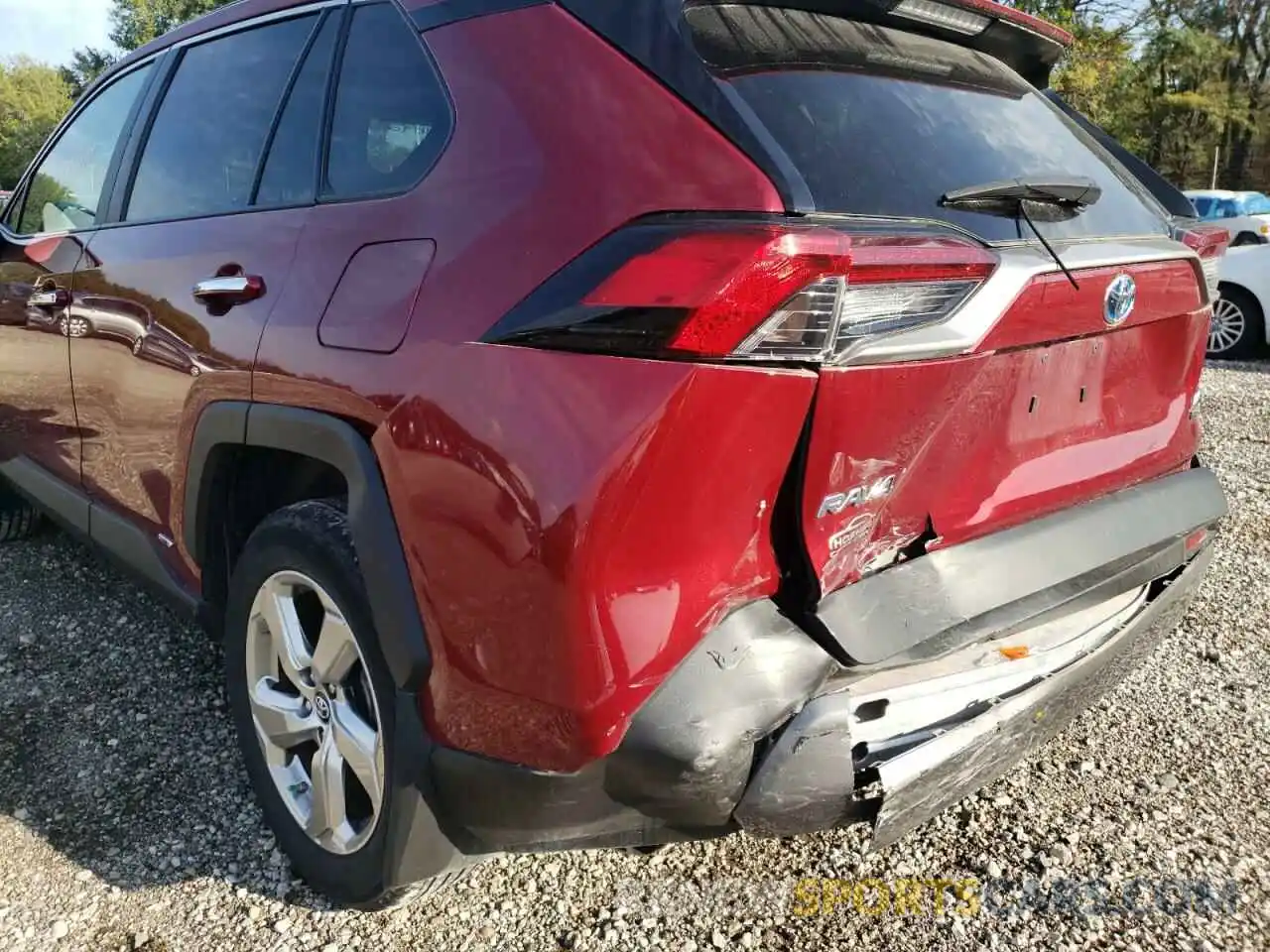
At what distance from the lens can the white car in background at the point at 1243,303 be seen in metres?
8.16

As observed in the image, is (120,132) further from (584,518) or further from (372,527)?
(584,518)

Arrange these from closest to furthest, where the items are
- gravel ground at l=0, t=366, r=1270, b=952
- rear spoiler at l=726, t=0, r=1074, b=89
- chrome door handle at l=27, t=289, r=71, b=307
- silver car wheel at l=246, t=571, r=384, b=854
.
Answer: rear spoiler at l=726, t=0, r=1074, b=89 < silver car wheel at l=246, t=571, r=384, b=854 < gravel ground at l=0, t=366, r=1270, b=952 < chrome door handle at l=27, t=289, r=71, b=307

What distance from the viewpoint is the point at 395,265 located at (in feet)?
5.60

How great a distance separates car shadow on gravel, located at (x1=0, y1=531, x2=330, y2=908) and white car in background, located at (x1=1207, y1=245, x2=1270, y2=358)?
8180 millimetres

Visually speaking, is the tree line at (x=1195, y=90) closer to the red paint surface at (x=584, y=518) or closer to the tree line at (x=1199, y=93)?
the tree line at (x=1199, y=93)

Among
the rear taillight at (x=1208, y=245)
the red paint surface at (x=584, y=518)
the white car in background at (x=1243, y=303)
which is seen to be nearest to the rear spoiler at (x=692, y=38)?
the red paint surface at (x=584, y=518)

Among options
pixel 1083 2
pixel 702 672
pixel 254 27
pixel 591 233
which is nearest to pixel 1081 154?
pixel 591 233

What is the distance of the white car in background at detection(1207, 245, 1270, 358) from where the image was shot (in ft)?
26.8

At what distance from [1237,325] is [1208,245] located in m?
7.33

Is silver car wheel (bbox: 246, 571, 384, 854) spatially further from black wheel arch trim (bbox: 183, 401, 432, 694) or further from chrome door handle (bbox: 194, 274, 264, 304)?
chrome door handle (bbox: 194, 274, 264, 304)

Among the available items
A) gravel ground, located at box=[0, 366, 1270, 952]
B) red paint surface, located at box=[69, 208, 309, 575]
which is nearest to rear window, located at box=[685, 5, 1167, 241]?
red paint surface, located at box=[69, 208, 309, 575]

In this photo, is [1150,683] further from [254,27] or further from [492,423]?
[254,27]

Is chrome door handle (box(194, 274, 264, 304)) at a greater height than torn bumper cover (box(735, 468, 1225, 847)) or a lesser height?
greater

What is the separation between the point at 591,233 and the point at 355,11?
1.05 meters
